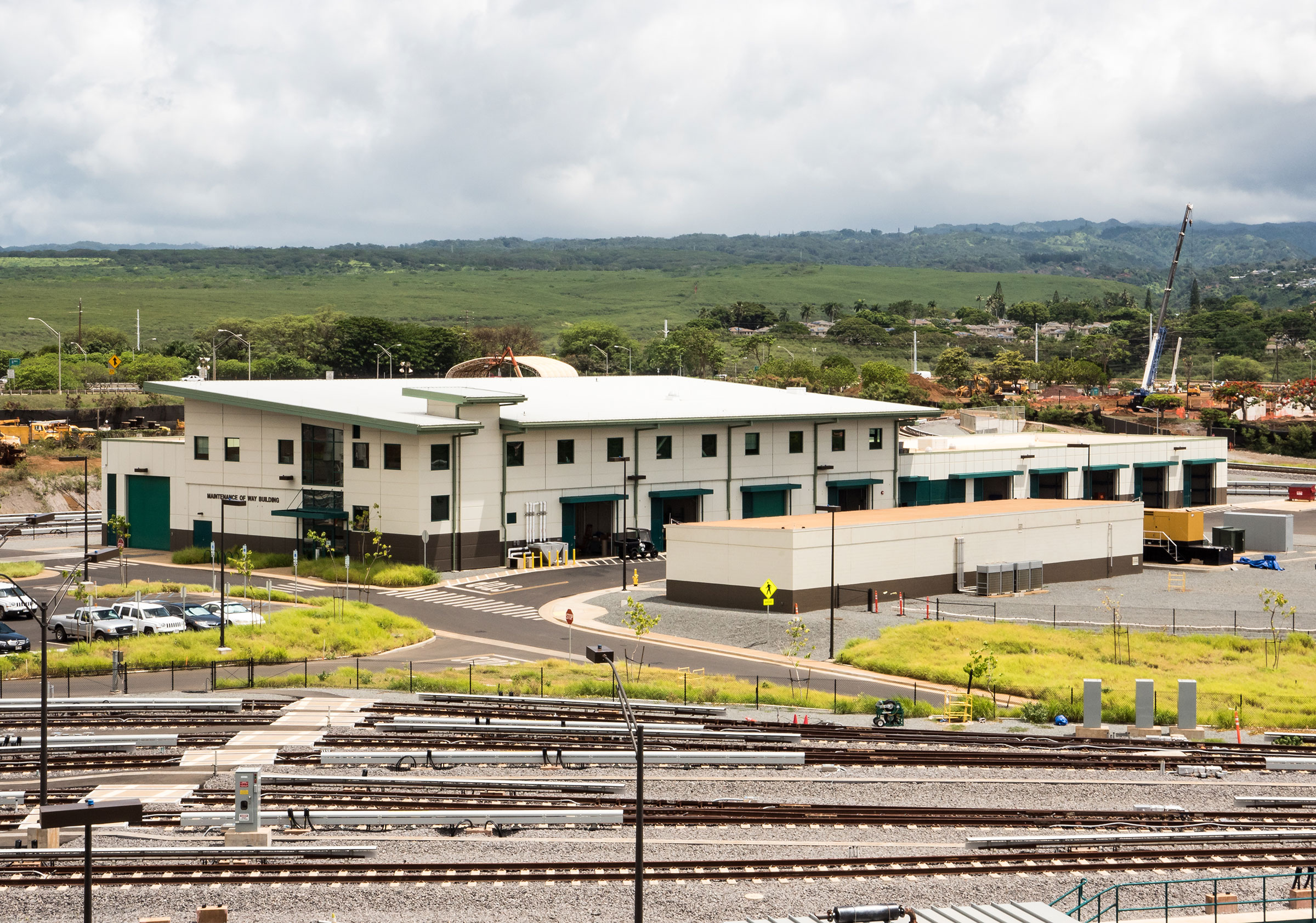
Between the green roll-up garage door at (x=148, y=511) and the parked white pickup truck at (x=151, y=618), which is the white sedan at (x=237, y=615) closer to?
the parked white pickup truck at (x=151, y=618)

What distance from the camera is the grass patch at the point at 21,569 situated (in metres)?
74.6

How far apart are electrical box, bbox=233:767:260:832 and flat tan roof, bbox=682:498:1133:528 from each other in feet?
135

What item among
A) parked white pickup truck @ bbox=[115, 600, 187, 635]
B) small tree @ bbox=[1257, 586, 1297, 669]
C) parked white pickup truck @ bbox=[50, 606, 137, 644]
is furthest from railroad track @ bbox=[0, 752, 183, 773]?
small tree @ bbox=[1257, 586, 1297, 669]

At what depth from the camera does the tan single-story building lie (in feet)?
225

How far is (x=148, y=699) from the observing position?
46.0 m

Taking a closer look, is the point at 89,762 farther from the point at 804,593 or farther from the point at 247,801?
the point at 804,593

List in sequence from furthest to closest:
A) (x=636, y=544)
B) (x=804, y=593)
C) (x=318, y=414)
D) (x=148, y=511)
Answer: (x=148, y=511) < (x=636, y=544) < (x=318, y=414) < (x=804, y=593)

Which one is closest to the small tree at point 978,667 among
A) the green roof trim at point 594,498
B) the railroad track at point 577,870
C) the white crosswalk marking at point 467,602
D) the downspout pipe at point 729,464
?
the railroad track at point 577,870

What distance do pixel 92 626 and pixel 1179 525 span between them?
202 feet

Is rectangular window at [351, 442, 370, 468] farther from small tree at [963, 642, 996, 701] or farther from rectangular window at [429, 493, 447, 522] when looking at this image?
small tree at [963, 642, 996, 701]

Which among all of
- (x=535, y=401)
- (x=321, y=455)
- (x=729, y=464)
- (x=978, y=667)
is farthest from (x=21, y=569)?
(x=978, y=667)

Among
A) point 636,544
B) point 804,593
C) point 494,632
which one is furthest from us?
point 636,544

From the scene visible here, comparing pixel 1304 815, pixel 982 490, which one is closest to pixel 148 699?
pixel 1304 815

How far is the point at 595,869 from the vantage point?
2988 centimetres
